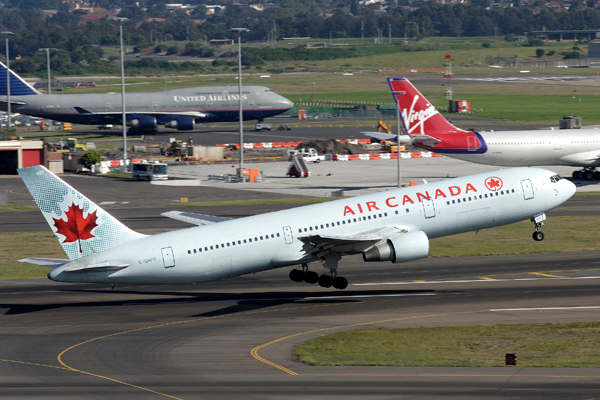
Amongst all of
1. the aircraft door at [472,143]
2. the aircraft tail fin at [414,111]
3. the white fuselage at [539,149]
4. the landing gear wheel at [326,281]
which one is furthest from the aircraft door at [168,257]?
the aircraft door at [472,143]

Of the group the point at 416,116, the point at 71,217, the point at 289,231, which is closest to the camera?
the point at 71,217

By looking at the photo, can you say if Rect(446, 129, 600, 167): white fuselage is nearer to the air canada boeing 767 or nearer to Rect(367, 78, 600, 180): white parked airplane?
Rect(367, 78, 600, 180): white parked airplane

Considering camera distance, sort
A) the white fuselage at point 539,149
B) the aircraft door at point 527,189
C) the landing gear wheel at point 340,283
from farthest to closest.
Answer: the white fuselage at point 539,149
the aircraft door at point 527,189
the landing gear wheel at point 340,283

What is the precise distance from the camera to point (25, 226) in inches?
2911

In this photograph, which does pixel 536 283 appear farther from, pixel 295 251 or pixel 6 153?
pixel 6 153

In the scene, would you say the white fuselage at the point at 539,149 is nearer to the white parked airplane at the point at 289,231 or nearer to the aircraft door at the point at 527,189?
the white parked airplane at the point at 289,231

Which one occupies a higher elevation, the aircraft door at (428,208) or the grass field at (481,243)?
the aircraft door at (428,208)

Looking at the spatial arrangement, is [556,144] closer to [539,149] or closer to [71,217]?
[539,149]

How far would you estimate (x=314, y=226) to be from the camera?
4553 cm

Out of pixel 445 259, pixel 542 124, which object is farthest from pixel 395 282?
pixel 542 124

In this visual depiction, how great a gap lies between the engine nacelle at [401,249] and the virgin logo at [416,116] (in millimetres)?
45917

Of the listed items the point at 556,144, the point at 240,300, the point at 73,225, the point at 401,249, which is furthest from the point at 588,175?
the point at 73,225

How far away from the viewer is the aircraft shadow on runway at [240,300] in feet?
149

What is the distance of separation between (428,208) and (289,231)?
8349mm
